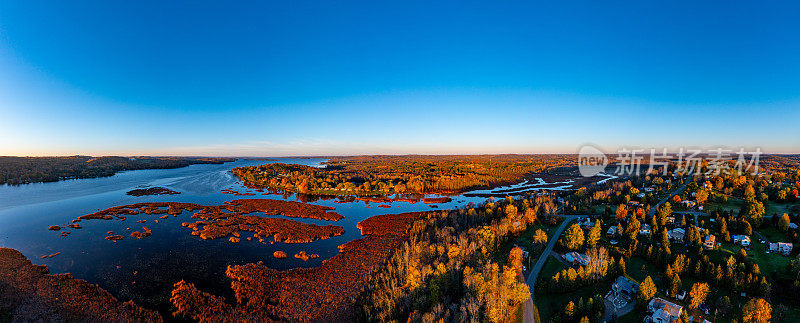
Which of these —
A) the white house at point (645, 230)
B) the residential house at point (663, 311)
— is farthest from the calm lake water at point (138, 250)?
the white house at point (645, 230)

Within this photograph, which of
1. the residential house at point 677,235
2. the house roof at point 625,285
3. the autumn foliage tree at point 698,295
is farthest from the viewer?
the residential house at point 677,235

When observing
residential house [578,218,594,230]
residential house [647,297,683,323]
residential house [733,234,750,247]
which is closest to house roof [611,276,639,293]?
residential house [647,297,683,323]

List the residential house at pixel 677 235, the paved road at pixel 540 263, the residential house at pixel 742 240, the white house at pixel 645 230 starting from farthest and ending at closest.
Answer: the white house at pixel 645 230
the residential house at pixel 677 235
the residential house at pixel 742 240
the paved road at pixel 540 263

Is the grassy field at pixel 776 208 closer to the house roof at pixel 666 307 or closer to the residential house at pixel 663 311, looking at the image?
the house roof at pixel 666 307

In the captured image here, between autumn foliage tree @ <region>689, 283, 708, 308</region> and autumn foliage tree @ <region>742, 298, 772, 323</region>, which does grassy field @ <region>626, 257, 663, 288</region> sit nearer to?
autumn foliage tree @ <region>689, 283, 708, 308</region>

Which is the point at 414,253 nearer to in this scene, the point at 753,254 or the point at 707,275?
the point at 707,275

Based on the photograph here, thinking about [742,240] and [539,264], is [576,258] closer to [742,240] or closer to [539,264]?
[539,264]

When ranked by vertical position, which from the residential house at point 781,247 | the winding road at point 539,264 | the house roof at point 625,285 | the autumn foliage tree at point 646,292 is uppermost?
the residential house at point 781,247
